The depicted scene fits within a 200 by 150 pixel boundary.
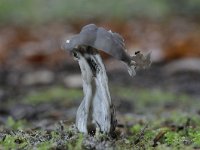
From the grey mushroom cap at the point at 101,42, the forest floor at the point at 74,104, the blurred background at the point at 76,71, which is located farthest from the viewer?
the blurred background at the point at 76,71

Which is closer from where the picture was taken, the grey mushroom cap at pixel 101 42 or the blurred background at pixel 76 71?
the grey mushroom cap at pixel 101 42

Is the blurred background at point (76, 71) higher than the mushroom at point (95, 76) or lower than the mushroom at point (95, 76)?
higher

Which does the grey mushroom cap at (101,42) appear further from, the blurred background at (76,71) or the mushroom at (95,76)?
the blurred background at (76,71)

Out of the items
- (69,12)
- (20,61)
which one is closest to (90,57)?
(20,61)

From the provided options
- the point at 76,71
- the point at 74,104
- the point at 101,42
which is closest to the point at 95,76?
the point at 101,42

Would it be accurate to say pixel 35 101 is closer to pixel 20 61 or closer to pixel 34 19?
pixel 20 61

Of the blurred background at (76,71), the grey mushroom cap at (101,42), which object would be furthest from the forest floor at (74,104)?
the grey mushroom cap at (101,42)
